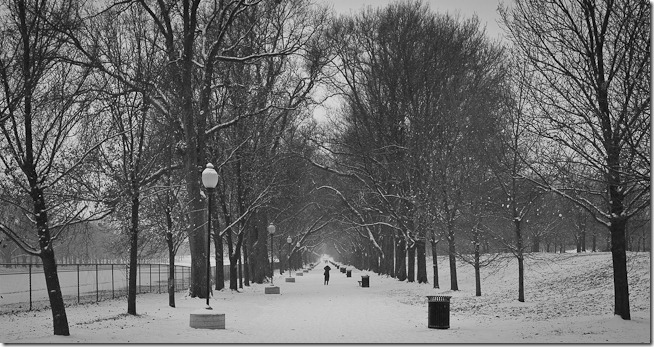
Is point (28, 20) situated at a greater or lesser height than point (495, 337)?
greater

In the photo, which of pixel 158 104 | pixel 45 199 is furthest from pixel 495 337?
pixel 158 104

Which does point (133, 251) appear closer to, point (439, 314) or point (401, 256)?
point (439, 314)

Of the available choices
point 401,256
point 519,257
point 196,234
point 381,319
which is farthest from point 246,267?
point 381,319

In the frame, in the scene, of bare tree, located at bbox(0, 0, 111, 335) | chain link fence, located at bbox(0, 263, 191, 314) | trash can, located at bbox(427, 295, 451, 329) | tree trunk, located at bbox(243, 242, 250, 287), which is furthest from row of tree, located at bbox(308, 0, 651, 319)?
chain link fence, located at bbox(0, 263, 191, 314)

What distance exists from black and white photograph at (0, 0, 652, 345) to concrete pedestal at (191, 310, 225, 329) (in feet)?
0.17

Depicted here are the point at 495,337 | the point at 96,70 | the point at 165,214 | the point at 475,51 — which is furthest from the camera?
the point at 475,51

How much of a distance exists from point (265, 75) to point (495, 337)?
2550 centimetres

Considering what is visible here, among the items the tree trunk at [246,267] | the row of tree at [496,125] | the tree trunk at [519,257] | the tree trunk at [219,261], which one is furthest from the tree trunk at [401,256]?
the tree trunk at [519,257]

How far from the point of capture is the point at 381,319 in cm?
1898

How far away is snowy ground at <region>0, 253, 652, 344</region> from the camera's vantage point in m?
13.9

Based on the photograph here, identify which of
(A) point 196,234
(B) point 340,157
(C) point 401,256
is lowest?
(C) point 401,256

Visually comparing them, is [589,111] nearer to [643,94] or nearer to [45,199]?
[643,94]

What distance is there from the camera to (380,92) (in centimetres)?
4003

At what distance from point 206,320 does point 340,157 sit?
31.9 meters
